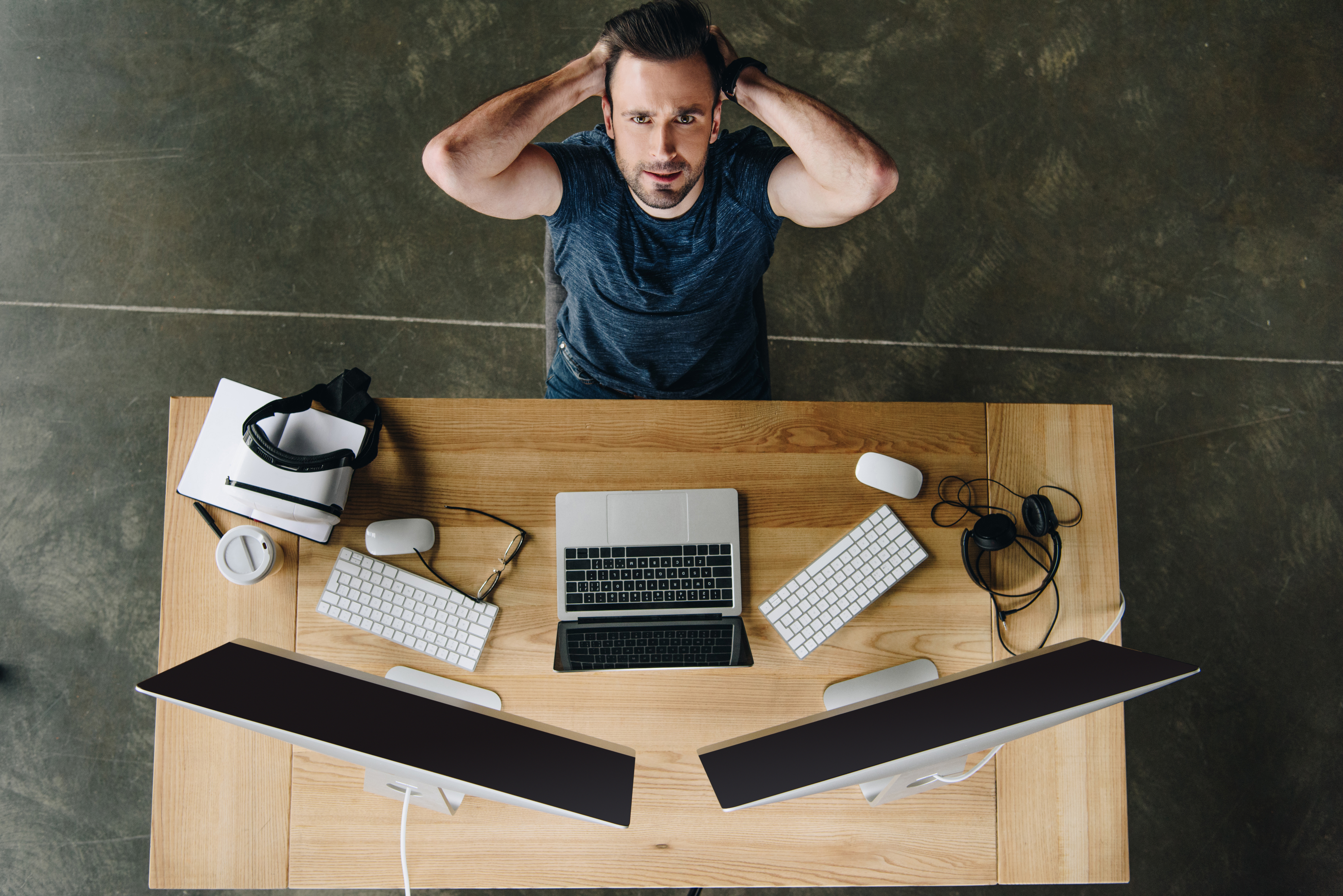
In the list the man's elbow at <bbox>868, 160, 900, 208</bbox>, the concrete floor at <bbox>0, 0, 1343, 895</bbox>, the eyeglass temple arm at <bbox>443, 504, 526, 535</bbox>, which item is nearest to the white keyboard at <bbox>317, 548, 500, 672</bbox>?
the eyeglass temple arm at <bbox>443, 504, 526, 535</bbox>

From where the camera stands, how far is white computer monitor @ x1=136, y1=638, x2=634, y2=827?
79 cm

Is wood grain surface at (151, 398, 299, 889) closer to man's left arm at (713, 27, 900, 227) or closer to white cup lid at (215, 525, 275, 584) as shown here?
white cup lid at (215, 525, 275, 584)

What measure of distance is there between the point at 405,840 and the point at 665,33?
1.32 m

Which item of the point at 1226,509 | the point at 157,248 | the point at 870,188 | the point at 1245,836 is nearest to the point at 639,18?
the point at 870,188

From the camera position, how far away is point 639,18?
1230 mm

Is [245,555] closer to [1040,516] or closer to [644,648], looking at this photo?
[644,648]

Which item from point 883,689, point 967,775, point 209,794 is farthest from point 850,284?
point 209,794

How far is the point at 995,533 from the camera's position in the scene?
49.2 inches

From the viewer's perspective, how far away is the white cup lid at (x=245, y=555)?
1200 mm

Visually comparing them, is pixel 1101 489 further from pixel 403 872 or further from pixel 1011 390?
pixel 403 872

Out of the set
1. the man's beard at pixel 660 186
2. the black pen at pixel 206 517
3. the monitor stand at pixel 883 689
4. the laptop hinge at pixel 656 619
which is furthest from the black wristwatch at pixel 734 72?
the black pen at pixel 206 517

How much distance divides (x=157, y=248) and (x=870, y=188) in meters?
1.84

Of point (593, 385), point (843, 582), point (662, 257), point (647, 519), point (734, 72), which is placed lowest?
point (843, 582)

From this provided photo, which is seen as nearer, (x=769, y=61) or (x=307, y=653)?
(x=307, y=653)
